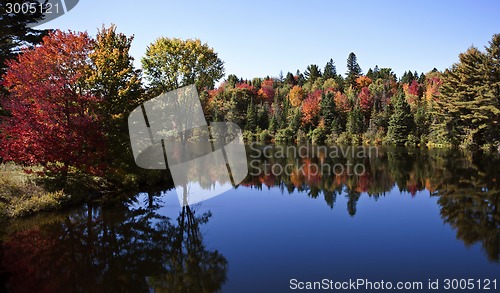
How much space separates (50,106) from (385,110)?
59.4 meters

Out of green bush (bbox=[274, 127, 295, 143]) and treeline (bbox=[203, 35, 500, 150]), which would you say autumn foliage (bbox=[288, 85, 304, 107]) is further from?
green bush (bbox=[274, 127, 295, 143])

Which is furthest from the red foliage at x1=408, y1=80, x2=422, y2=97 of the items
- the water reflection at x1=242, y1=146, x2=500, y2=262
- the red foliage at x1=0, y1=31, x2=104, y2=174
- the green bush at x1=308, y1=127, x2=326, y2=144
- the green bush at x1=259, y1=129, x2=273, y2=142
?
the red foliage at x1=0, y1=31, x2=104, y2=174

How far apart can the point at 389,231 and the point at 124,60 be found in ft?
52.0

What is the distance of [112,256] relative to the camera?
1030cm

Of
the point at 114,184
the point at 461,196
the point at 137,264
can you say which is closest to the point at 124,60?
the point at 114,184

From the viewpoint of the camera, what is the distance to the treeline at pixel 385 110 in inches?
1702

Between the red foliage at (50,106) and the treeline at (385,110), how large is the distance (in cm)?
1664

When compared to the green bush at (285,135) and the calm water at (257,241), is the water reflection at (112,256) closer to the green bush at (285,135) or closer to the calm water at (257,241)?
the calm water at (257,241)

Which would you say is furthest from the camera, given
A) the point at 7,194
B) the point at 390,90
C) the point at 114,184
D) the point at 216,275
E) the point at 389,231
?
the point at 390,90

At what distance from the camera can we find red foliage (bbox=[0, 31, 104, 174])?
1538 cm

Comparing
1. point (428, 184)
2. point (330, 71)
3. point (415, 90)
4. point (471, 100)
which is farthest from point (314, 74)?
point (428, 184)

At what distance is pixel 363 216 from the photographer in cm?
1486

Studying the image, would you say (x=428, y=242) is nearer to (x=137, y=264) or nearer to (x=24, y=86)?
(x=137, y=264)

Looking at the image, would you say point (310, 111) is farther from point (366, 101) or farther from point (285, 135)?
point (366, 101)
